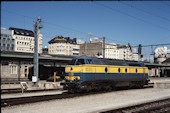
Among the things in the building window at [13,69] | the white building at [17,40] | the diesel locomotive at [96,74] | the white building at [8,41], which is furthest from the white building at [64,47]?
A: the diesel locomotive at [96,74]

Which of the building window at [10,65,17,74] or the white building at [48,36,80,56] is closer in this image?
the building window at [10,65,17,74]

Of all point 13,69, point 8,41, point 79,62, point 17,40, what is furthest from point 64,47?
point 79,62

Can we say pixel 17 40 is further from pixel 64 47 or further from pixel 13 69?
pixel 13 69

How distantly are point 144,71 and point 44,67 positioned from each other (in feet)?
85.6

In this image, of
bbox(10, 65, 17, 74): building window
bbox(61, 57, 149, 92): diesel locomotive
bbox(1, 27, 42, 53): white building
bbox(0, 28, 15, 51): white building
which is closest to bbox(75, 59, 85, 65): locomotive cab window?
bbox(61, 57, 149, 92): diesel locomotive

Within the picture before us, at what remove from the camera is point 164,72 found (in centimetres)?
10931

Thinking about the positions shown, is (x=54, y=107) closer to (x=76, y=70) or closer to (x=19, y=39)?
(x=76, y=70)

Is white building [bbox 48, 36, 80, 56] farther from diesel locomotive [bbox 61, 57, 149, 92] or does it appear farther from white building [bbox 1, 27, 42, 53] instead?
diesel locomotive [bbox 61, 57, 149, 92]

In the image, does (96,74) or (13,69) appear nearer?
(96,74)

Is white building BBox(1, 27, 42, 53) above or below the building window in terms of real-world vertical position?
above

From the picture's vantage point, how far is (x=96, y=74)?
23.5m

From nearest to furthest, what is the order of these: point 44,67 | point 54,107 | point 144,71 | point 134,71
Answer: point 54,107, point 134,71, point 144,71, point 44,67

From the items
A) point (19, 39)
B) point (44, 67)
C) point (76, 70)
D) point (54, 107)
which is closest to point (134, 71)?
point (76, 70)

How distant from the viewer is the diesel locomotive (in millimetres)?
22641
